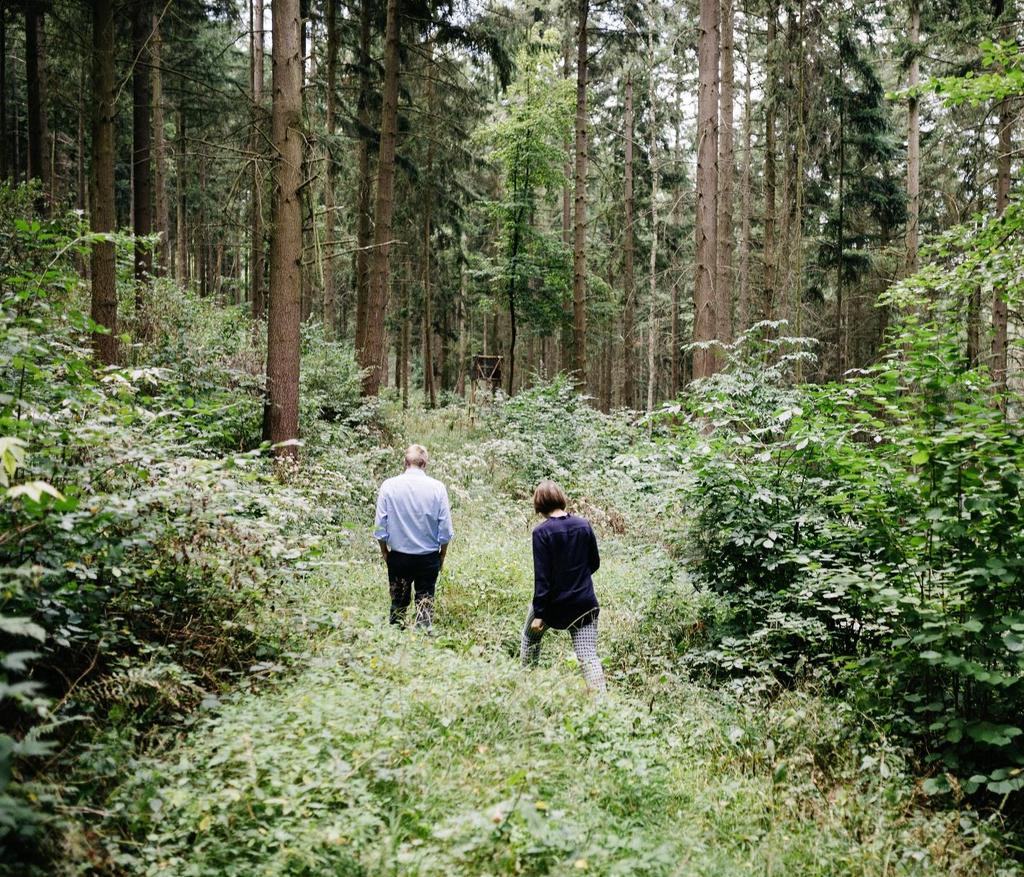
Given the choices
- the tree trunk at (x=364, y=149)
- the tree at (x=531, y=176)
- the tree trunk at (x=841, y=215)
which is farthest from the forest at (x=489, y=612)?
the tree at (x=531, y=176)

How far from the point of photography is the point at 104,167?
36.1 ft

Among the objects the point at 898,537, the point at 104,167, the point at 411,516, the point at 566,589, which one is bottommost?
the point at 566,589

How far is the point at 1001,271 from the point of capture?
663 centimetres

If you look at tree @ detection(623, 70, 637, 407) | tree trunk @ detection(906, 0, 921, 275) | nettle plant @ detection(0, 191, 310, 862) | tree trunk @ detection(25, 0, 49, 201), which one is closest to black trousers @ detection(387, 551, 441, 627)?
nettle plant @ detection(0, 191, 310, 862)

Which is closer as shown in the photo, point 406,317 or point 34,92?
point 34,92

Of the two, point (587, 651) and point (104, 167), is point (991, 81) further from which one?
point (104, 167)

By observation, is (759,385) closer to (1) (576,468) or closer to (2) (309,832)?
(2) (309,832)

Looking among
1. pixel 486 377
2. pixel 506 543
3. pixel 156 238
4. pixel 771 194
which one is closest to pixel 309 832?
pixel 506 543

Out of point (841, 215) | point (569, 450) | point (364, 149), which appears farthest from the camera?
point (841, 215)

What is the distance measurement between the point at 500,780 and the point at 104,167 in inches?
470

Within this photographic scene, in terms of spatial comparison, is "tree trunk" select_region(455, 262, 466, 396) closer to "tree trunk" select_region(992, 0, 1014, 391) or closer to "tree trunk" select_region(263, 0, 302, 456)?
"tree trunk" select_region(992, 0, 1014, 391)

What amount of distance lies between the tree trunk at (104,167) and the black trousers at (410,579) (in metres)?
7.18

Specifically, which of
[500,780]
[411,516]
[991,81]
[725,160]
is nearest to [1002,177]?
[725,160]

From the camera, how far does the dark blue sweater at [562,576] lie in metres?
5.69
